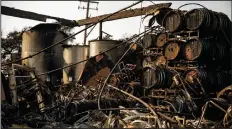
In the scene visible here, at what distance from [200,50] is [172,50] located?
1.15 metres

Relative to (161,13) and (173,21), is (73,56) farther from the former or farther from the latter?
(173,21)

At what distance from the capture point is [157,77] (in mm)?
10984

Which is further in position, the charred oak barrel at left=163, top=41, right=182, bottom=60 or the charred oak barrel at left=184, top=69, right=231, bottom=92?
the charred oak barrel at left=163, top=41, right=182, bottom=60

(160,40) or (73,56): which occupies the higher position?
(160,40)

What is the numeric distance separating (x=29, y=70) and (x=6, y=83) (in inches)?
40.6

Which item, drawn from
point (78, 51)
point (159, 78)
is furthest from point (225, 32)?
point (78, 51)

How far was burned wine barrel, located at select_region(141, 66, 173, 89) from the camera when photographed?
35.7 feet

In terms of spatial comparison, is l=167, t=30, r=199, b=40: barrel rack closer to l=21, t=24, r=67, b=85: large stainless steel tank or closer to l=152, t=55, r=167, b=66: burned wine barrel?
l=152, t=55, r=167, b=66: burned wine barrel

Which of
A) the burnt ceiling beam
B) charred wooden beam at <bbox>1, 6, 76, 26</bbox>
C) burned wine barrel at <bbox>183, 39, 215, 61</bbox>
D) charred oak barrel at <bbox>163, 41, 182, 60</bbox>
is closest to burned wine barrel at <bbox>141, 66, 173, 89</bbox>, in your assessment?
charred oak barrel at <bbox>163, 41, 182, 60</bbox>

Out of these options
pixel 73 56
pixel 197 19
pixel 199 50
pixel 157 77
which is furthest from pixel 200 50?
pixel 73 56

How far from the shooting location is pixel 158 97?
11086mm

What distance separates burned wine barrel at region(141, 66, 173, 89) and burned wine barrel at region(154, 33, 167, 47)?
1666 millimetres

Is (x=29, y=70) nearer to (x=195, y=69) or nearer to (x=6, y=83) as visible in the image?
(x=6, y=83)

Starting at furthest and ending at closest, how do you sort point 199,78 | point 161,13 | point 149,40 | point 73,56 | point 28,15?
1. point 73,56
2. point 28,15
3. point 149,40
4. point 161,13
5. point 199,78
